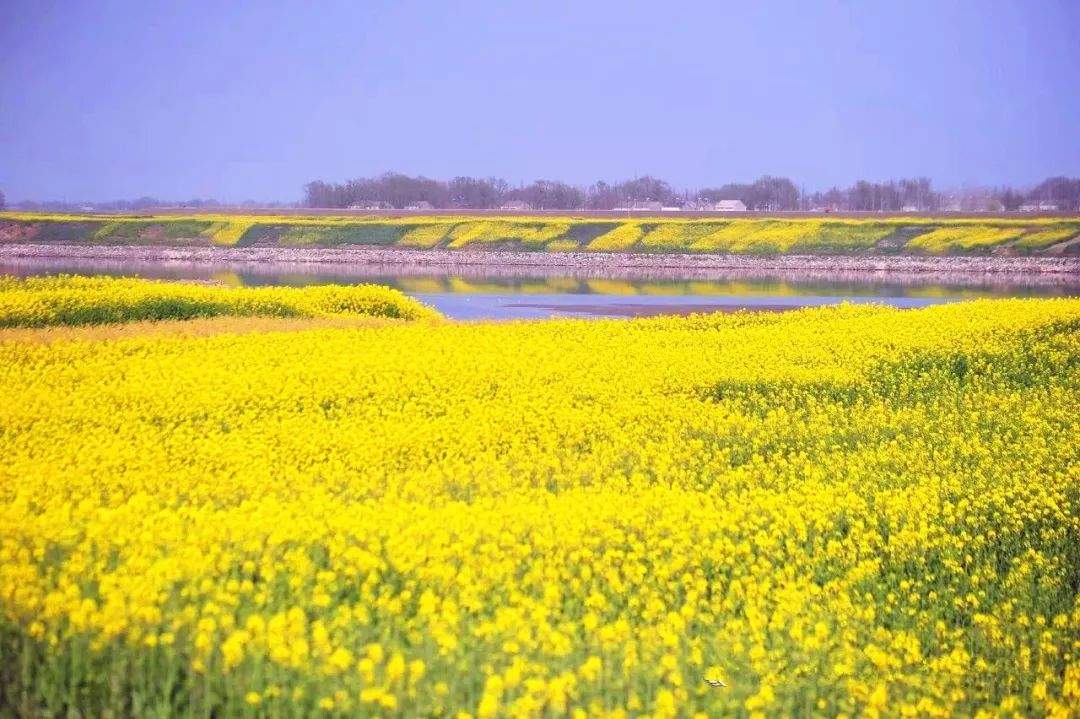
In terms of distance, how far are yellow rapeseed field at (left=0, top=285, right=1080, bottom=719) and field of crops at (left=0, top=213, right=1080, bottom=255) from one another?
57.0 m

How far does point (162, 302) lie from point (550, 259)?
4681cm

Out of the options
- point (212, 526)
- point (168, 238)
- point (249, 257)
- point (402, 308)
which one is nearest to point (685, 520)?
point (212, 526)

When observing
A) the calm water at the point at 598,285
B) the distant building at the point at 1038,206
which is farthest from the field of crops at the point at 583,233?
the distant building at the point at 1038,206

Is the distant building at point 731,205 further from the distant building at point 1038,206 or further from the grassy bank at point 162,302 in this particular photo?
the grassy bank at point 162,302

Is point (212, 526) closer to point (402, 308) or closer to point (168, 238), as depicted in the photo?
point (402, 308)

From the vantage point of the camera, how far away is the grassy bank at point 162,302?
66.8ft

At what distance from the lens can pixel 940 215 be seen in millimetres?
83500

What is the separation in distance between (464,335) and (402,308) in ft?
27.5

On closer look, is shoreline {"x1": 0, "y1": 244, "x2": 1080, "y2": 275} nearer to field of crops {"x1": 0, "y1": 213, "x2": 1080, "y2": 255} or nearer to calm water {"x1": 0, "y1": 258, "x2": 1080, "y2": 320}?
calm water {"x1": 0, "y1": 258, "x2": 1080, "y2": 320}

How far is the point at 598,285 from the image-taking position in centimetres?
4856

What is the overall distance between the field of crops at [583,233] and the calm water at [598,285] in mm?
9874

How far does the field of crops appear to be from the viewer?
69.8 meters

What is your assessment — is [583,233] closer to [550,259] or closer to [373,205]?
[550,259]

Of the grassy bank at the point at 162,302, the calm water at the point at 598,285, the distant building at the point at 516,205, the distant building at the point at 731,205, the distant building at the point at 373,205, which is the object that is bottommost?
the calm water at the point at 598,285
